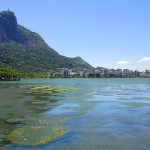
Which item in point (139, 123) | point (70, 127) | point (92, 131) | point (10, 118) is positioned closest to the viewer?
point (92, 131)

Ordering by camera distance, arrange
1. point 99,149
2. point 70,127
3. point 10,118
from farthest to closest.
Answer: point 10,118 → point 70,127 → point 99,149

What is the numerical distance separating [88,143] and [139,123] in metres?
10.9

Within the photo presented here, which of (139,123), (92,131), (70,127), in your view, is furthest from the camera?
(139,123)

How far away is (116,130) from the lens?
96.8ft

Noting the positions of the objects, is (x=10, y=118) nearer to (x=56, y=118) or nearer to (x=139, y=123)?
(x=56, y=118)

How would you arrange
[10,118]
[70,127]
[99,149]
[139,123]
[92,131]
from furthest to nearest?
1. [10,118]
2. [139,123]
3. [70,127]
4. [92,131]
5. [99,149]

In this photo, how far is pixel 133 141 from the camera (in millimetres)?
24984

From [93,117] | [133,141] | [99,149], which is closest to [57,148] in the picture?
[99,149]

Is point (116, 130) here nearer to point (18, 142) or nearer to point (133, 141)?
point (133, 141)

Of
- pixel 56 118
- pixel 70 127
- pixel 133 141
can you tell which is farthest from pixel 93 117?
pixel 133 141

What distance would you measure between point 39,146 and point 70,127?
8.03 m

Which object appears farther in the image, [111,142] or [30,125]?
[30,125]

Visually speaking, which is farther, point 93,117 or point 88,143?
point 93,117

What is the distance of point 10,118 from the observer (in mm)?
36500
